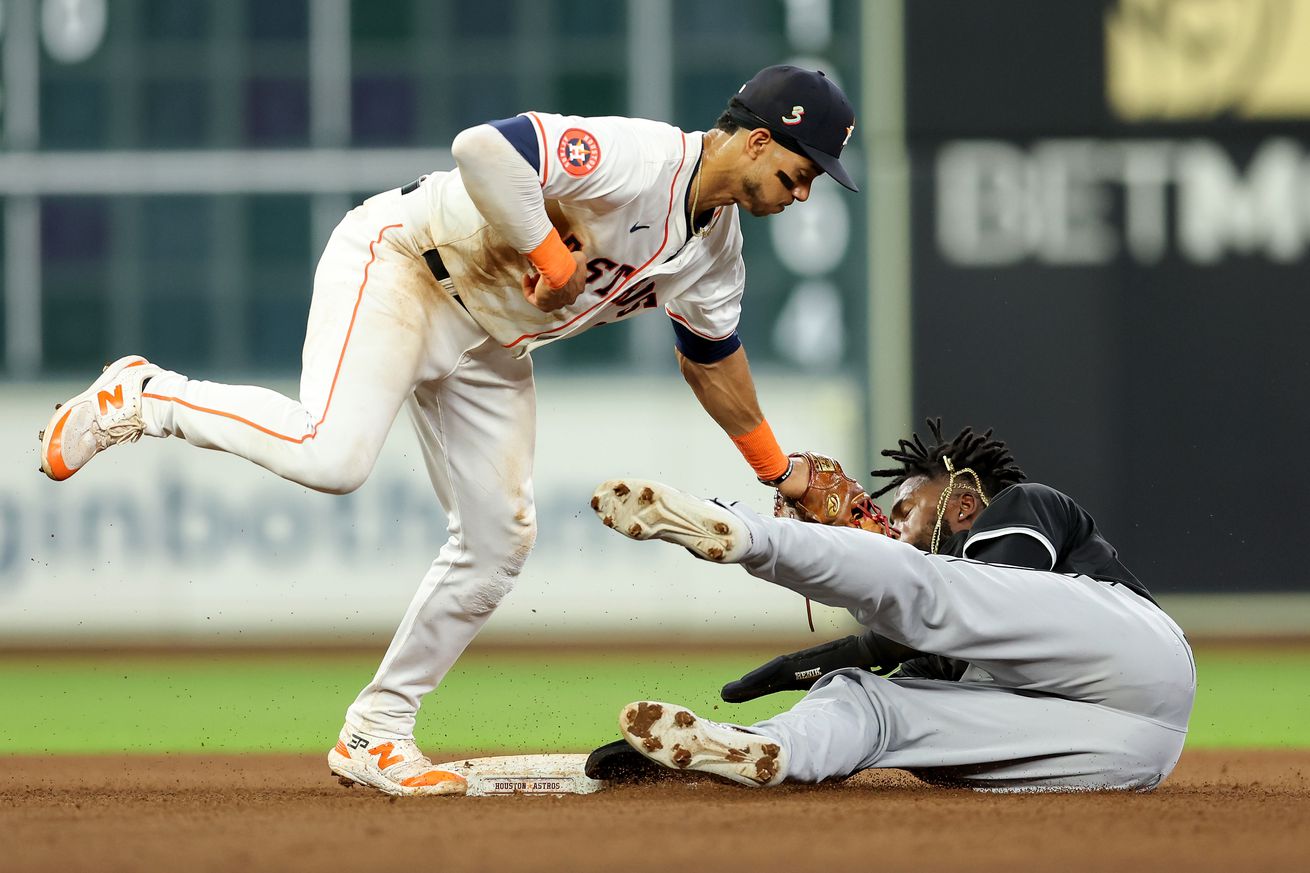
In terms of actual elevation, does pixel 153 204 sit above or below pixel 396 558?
above

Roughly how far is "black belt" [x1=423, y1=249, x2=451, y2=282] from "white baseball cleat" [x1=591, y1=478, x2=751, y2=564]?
921 mm

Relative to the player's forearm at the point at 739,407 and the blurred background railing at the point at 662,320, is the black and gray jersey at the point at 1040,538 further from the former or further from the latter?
the blurred background railing at the point at 662,320

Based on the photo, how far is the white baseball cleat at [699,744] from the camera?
10.4 feet

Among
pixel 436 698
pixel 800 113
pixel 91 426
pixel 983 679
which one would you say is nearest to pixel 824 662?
pixel 983 679

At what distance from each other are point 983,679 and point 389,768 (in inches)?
55.5

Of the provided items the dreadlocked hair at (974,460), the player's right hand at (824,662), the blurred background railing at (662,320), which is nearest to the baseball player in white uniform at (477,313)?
the dreadlocked hair at (974,460)

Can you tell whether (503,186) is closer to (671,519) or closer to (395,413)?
(395,413)

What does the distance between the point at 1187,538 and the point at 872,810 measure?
628cm

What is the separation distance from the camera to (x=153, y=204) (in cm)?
955

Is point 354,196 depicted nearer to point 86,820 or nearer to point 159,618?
point 159,618

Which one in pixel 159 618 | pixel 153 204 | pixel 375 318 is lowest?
pixel 159 618

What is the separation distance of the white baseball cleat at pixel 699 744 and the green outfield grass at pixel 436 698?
184cm

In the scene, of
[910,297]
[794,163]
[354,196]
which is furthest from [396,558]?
[794,163]

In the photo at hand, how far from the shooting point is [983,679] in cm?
364
